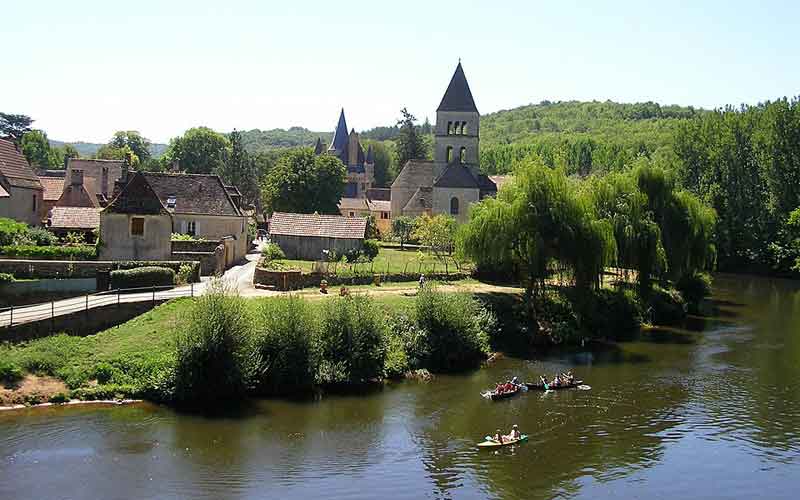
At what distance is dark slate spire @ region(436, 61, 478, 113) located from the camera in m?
77.8

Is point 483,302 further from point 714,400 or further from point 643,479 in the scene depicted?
point 643,479

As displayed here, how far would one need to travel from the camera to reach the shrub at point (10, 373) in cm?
2791

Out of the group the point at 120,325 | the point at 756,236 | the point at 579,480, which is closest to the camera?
the point at 579,480

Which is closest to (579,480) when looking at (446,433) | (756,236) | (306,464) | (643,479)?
(643,479)

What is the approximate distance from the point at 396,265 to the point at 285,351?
22.1 m

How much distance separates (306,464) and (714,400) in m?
16.0

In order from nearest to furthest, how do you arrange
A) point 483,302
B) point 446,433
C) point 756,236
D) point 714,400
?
point 446,433, point 714,400, point 483,302, point 756,236

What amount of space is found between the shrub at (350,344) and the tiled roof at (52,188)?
4346cm

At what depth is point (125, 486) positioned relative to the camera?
2145 centimetres

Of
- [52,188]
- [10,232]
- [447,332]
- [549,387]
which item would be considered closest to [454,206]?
[52,188]

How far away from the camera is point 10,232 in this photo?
43.9 metres

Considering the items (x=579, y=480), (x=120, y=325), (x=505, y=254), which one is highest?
(x=505, y=254)

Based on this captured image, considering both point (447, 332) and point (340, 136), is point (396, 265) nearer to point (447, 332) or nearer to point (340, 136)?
point (447, 332)

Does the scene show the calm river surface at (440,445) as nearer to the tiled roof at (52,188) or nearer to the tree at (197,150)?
the tiled roof at (52,188)
